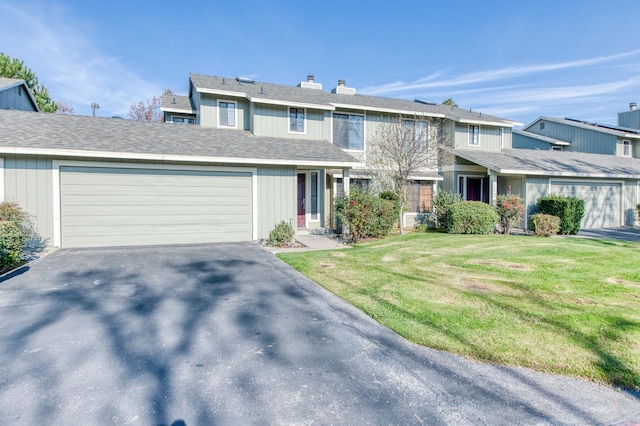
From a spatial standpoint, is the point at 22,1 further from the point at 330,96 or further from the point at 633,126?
the point at 633,126

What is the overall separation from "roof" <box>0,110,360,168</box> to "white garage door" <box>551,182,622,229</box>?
12.0 metres

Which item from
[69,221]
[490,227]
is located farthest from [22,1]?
[490,227]

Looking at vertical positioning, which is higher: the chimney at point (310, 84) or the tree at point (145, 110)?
the tree at point (145, 110)

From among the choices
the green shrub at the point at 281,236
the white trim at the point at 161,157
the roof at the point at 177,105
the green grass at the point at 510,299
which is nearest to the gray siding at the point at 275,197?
the white trim at the point at 161,157

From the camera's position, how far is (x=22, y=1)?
1177 centimetres

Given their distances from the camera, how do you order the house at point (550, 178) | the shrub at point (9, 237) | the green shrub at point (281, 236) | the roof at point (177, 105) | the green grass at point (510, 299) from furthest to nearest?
the roof at point (177, 105) < the house at point (550, 178) < the green shrub at point (281, 236) < the shrub at point (9, 237) < the green grass at point (510, 299)

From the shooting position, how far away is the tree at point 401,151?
14.5 m

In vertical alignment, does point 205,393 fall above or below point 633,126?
below

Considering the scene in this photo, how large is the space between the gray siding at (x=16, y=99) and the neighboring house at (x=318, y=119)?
6029mm

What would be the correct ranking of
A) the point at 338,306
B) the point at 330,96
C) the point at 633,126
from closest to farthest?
1. the point at 338,306
2. the point at 330,96
3. the point at 633,126

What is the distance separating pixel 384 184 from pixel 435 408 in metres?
13.3

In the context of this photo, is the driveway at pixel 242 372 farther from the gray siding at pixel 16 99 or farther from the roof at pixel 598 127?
the roof at pixel 598 127

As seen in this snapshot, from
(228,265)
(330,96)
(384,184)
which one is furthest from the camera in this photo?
(330,96)

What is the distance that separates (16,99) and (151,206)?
11.0 metres
